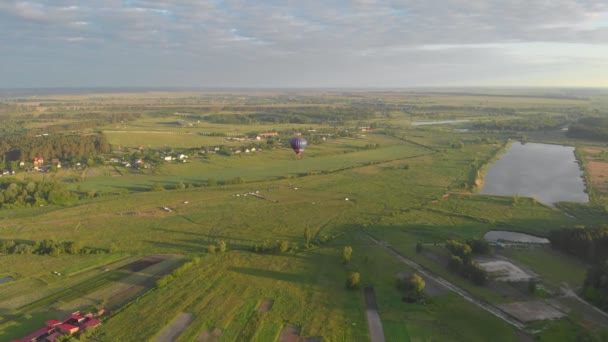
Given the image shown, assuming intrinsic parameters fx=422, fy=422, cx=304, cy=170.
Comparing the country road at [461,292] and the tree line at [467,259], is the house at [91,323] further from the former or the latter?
the tree line at [467,259]

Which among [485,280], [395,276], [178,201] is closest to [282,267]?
[395,276]

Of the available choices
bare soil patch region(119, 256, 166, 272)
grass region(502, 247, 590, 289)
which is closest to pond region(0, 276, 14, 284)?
bare soil patch region(119, 256, 166, 272)

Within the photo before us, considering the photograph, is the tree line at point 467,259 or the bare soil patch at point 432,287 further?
the tree line at point 467,259

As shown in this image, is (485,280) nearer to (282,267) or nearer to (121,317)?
(282,267)

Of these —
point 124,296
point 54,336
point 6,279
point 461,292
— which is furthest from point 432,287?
point 6,279

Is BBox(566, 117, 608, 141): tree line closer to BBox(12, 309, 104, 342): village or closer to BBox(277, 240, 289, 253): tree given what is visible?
BBox(277, 240, 289, 253): tree

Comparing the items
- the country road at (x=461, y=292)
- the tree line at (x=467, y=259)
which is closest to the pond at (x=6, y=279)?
the country road at (x=461, y=292)

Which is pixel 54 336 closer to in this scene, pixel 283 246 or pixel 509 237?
pixel 283 246
